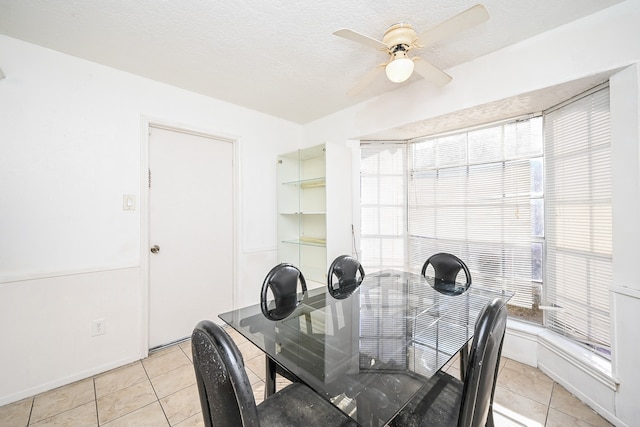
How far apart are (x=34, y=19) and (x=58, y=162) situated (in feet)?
2.95

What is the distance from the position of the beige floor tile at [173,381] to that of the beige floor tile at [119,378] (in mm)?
135

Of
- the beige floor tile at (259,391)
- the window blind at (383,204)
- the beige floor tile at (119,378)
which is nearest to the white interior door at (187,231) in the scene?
the beige floor tile at (119,378)

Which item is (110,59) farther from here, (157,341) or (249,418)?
(249,418)

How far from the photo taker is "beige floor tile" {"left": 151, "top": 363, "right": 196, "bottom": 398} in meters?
1.84

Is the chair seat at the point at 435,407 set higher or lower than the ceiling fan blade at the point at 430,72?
lower

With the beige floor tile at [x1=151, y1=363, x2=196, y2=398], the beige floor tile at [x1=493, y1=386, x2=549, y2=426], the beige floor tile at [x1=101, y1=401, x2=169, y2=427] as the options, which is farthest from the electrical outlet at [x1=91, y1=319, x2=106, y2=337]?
the beige floor tile at [x1=493, y1=386, x2=549, y2=426]

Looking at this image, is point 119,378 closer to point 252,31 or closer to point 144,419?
point 144,419

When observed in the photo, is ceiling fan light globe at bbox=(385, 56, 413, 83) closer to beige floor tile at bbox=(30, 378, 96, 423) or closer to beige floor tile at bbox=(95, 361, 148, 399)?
beige floor tile at bbox=(95, 361, 148, 399)

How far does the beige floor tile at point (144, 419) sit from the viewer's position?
60.6 inches

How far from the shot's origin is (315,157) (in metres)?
3.14

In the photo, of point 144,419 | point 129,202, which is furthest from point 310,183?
point 144,419

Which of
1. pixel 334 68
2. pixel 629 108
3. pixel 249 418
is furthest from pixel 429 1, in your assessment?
pixel 249 418

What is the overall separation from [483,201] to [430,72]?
1.39 m

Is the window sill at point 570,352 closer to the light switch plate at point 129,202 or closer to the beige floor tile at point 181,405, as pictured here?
the beige floor tile at point 181,405
